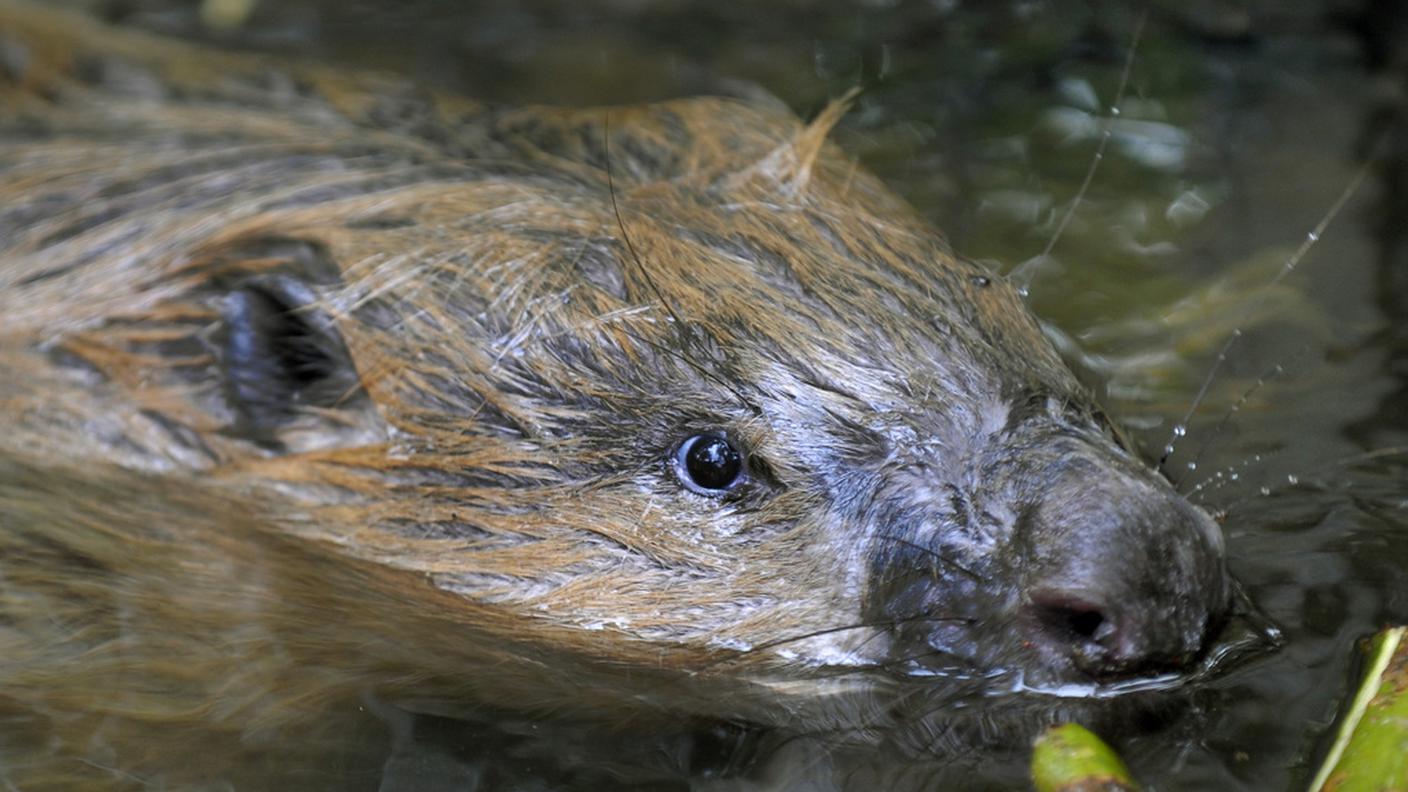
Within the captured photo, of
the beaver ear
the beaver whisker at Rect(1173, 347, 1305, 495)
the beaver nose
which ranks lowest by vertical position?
the beaver nose

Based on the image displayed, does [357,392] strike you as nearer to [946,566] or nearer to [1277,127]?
[946,566]

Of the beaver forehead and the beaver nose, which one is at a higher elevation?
the beaver forehead

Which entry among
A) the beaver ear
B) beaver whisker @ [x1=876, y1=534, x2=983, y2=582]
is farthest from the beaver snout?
the beaver ear

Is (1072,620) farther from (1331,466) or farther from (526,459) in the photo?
(1331,466)

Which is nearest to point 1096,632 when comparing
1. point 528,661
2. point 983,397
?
point 983,397

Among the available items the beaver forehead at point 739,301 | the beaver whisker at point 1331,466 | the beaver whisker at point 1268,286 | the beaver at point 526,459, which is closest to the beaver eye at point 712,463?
the beaver at point 526,459

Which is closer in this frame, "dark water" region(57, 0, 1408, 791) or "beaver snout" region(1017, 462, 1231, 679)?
"beaver snout" region(1017, 462, 1231, 679)

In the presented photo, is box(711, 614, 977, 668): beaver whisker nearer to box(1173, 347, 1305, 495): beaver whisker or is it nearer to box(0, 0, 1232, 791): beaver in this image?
box(0, 0, 1232, 791): beaver

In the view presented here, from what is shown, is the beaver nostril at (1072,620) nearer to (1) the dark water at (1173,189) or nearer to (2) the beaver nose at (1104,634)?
(2) the beaver nose at (1104,634)

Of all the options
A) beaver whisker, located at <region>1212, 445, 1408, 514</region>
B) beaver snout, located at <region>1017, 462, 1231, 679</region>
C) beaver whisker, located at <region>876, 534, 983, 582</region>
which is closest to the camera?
beaver snout, located at <region>1017, 462, 1231, 679</region>
